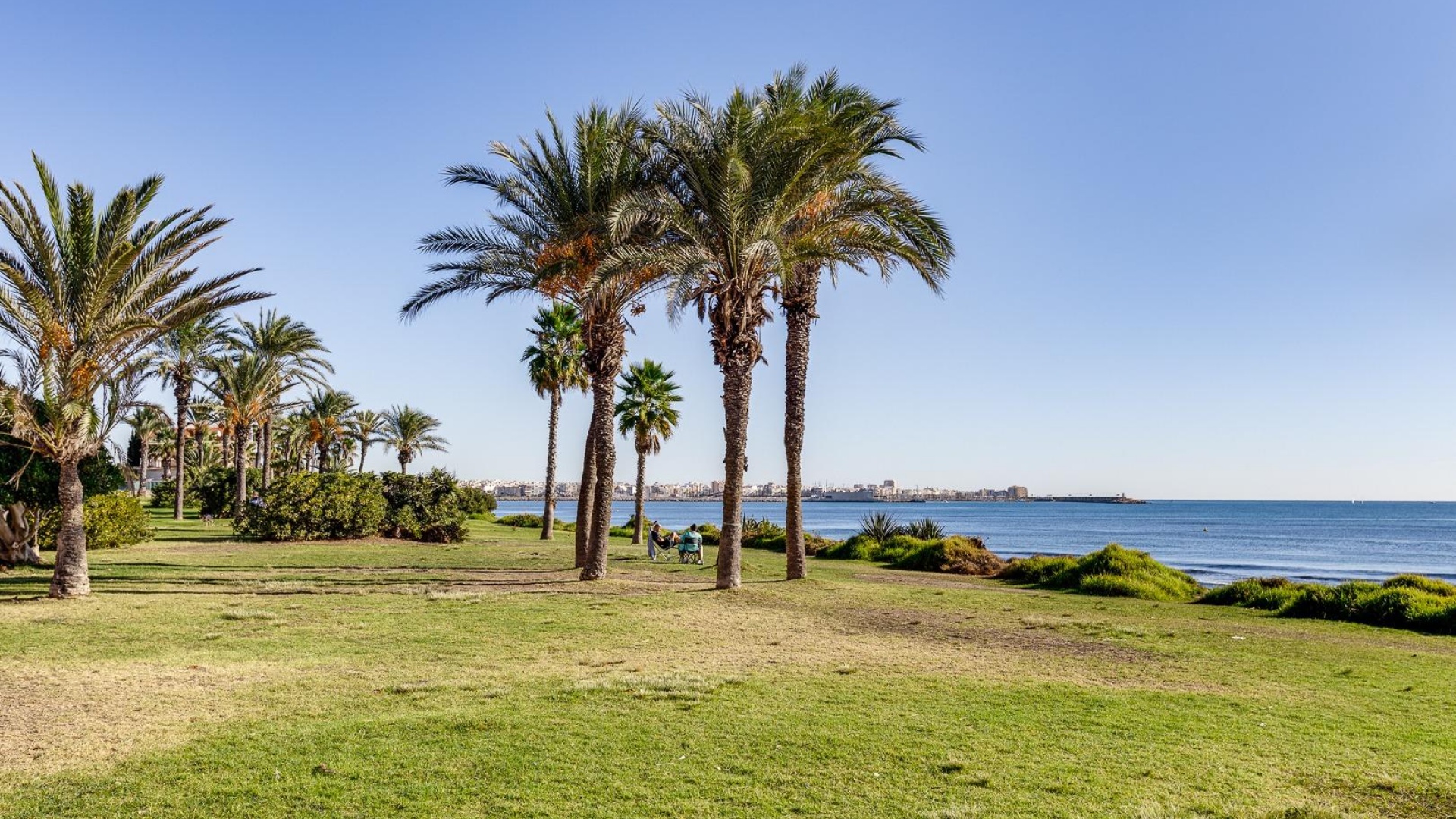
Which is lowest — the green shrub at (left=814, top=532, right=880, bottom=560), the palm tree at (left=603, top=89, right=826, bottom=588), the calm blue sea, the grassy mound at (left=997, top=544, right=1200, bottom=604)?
the calm blue sea

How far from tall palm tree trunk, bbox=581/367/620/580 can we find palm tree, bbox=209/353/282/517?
27.4 metres

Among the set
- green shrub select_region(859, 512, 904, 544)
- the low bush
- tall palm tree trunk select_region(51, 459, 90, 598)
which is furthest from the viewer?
green shrub select_region(859, 512, 904, 544)

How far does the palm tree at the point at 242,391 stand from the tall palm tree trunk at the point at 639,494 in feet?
58.5

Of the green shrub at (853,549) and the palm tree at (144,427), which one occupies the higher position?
the palm tree at (144,427)

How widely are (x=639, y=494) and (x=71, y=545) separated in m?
23.7

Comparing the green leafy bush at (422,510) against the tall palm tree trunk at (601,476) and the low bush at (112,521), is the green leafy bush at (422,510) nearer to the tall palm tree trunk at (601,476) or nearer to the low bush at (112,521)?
the low bush at (112,521)

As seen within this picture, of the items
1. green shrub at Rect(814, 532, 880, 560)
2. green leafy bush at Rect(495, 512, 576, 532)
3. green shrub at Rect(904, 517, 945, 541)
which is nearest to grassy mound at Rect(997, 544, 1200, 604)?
green shrub at Rect(814, 532, 880, 560)

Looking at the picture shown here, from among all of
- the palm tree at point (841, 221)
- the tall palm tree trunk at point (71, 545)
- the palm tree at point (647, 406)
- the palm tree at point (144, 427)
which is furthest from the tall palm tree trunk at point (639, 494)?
the palm tree at point (144, 427)

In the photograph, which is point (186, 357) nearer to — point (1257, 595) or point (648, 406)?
point (648, 406)

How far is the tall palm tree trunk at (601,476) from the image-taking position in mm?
20125

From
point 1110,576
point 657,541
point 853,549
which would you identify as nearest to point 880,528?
point 853,549

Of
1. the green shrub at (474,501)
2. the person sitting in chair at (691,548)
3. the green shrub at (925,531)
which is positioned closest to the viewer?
the person sitting in chair at (691,548)

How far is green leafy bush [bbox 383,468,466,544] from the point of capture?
3503cm

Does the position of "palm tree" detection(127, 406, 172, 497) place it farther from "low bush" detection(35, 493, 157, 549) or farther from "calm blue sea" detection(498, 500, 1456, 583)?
"calm blue sea" detection(498, 500, 1456, 583)
